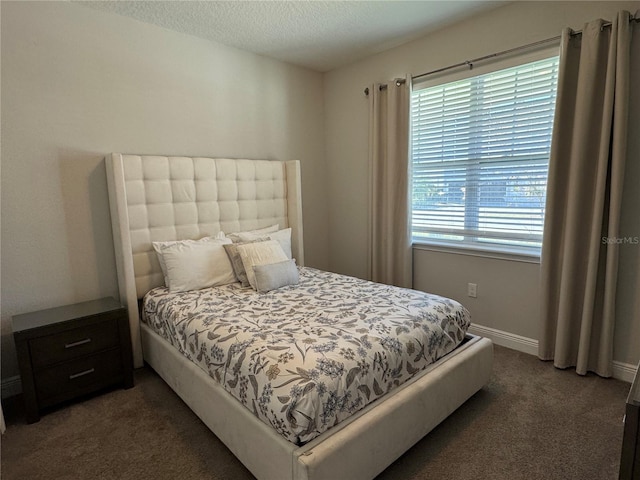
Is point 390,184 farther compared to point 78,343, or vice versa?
point 390,184

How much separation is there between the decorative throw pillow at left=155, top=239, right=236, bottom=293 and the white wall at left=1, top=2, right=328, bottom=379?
494 mm

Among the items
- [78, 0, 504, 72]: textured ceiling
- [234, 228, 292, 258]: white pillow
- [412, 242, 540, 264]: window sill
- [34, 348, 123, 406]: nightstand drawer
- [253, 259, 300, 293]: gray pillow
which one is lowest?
A: [34, 348, 123, 406]: nightstand drawer

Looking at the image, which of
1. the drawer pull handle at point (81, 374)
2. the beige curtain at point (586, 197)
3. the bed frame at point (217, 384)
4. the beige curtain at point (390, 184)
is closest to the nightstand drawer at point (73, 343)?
the drawer pull handle at point (81, 374)

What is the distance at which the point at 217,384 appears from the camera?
1.83 metres

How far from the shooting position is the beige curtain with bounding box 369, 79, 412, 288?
3340 millimetres

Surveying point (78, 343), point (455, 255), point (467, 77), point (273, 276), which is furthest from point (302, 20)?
point (78, 343)

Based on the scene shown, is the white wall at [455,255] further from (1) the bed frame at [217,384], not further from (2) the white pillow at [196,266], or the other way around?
(2) the white pillow at [196,266]

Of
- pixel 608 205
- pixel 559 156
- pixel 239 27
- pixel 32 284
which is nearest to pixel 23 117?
pixel 32 284

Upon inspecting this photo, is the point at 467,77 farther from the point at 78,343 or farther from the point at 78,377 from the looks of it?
the point at 78,377

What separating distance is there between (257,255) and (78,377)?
4.51 ft

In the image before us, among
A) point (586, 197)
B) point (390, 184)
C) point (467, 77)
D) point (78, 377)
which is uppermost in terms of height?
point (467, 77)

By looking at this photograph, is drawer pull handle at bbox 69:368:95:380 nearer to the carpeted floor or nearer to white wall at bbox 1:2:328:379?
the carpeted floor

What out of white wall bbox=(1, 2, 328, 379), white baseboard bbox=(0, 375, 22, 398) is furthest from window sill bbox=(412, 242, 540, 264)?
white baseboard bbox=(0, 375, 22, 398)

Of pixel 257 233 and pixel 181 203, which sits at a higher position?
pixel 181 203
